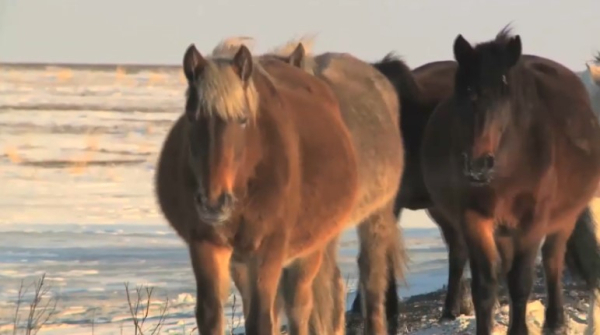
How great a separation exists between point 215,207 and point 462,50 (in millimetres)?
2339

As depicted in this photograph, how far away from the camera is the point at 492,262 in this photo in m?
6.84

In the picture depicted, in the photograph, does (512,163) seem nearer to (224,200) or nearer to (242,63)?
(242,63)

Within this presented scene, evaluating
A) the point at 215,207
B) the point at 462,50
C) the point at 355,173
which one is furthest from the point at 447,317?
the point at 215,207

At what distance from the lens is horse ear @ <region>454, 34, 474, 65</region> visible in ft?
21.3

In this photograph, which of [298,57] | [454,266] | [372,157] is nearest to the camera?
[298,57]

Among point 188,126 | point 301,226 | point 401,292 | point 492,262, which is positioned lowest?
point 401,292

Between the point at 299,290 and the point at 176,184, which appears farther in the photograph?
the point at 299,290

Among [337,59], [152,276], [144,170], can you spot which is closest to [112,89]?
[144,170]

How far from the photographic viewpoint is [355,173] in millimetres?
6547

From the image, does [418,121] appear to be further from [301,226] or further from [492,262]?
[301,226]

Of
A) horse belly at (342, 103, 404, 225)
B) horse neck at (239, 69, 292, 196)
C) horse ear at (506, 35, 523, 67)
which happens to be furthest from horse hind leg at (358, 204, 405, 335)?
horse neck at (239, 69, 292, 196)

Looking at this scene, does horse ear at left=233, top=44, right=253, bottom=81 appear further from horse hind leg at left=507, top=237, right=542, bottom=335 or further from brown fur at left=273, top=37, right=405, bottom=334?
horse hind leg at left=507, top=237, right=542, bottom=335

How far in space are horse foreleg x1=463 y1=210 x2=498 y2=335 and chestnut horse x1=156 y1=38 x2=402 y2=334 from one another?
0.81 metres

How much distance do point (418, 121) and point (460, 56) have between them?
7.95 ft
